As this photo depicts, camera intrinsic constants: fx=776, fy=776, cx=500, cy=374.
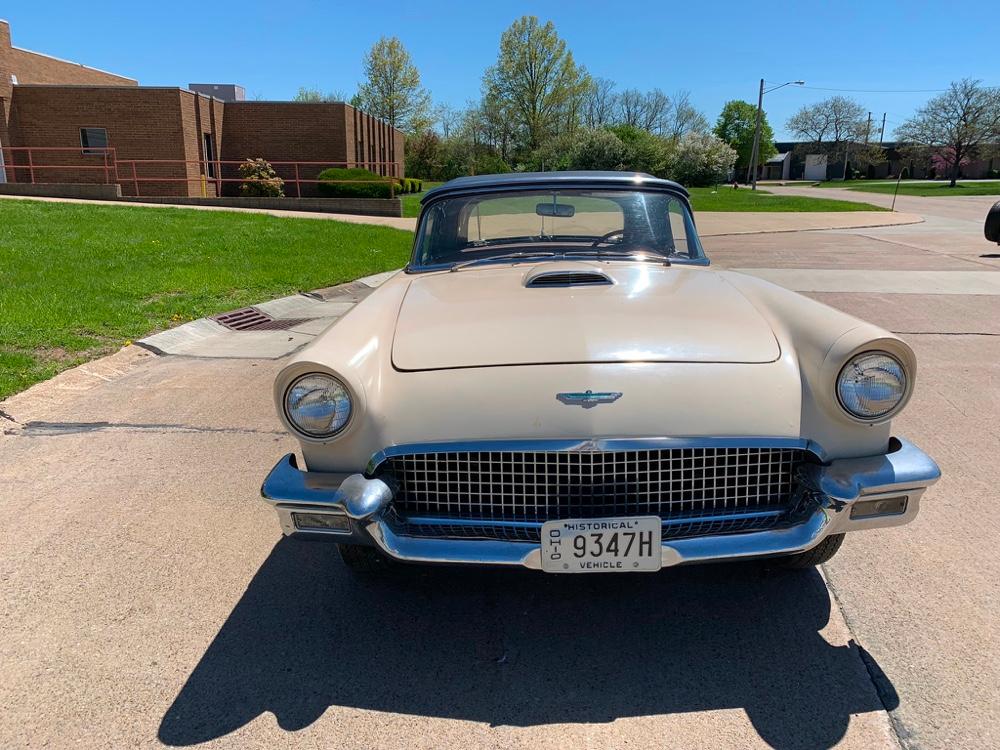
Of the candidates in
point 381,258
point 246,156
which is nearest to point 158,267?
point 381,258

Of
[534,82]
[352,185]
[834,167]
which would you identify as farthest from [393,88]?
[834,167]

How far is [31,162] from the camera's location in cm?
2242

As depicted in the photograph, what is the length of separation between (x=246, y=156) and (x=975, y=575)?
27977mm

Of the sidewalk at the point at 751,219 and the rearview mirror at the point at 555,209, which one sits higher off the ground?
the rearview mirror at the point at 555,209

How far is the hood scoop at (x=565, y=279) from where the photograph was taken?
334 cm

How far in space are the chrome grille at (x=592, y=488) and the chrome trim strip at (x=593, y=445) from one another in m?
0.04

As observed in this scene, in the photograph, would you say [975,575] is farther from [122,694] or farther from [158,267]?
[158,267]

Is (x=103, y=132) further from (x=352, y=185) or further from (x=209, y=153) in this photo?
(x=352, y=185)

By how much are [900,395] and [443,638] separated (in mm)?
1726

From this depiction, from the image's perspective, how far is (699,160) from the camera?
159 ft

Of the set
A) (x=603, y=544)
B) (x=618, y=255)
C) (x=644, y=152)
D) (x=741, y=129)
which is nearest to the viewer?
(x=603, y=544)

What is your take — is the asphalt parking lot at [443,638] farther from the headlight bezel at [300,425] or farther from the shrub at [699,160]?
the shrub at [699,160]

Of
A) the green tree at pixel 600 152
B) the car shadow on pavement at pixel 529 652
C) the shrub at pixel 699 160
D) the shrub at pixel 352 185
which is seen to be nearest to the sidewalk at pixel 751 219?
the shrub at pixel 352 185

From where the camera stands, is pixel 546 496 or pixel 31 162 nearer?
pixel 546 496
